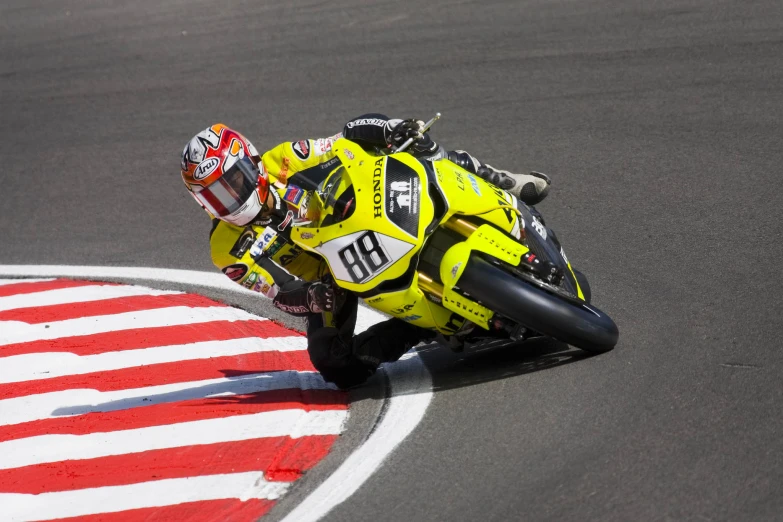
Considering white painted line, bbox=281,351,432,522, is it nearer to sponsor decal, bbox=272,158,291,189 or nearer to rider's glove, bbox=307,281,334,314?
rider's glove, bbox=307,281,334,314

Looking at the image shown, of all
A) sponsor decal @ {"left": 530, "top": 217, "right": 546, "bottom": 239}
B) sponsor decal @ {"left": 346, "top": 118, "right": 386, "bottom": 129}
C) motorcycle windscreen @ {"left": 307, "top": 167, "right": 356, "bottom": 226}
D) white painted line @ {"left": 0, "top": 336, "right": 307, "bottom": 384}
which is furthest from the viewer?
white painted line @ {"left": 0, "top": 336, "right": 307, "bottom": 384}

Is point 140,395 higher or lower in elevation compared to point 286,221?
lower

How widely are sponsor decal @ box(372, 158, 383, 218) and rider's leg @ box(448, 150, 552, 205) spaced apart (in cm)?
117

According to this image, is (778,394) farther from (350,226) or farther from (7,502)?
(7,502)

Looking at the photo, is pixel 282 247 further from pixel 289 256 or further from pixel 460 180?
pixel 460 180

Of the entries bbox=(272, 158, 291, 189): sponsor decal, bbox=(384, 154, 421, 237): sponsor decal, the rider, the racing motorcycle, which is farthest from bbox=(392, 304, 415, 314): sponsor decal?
bbox=(272, 158, 291, 189): sponsor decal

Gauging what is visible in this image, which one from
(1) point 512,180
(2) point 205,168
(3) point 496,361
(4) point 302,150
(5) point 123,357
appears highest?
(2) point 205,168

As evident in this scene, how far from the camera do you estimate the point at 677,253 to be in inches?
263

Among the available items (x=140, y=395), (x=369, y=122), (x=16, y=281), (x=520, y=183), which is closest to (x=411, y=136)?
(x=369, y=122)

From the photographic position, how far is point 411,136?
A: 20.4ft

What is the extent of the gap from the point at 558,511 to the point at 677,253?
2976 millimetres

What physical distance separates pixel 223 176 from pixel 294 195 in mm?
407

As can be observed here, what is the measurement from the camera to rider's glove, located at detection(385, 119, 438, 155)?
245 inches

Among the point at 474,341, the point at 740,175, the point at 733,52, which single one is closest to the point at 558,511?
the point at 474,341
